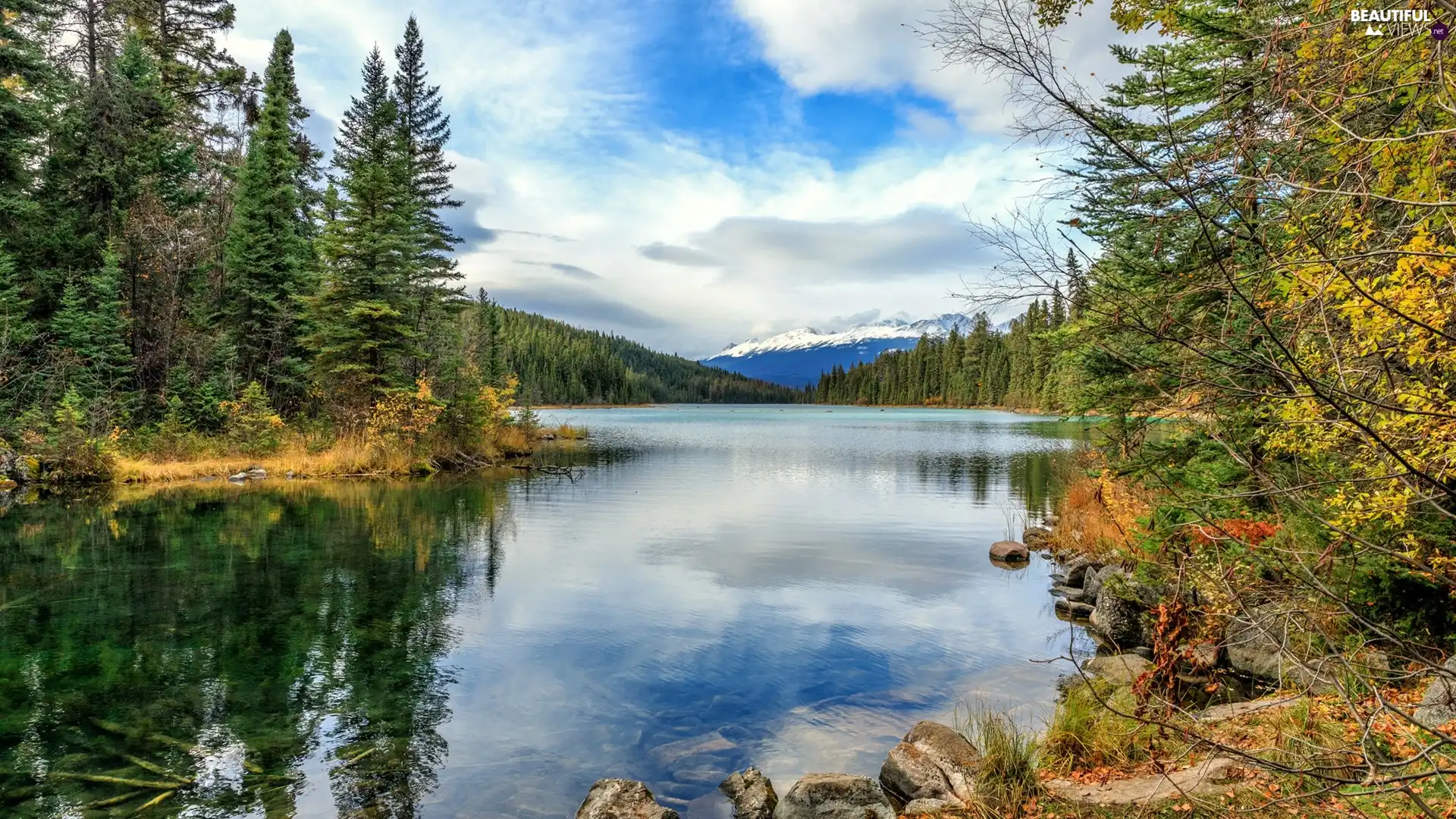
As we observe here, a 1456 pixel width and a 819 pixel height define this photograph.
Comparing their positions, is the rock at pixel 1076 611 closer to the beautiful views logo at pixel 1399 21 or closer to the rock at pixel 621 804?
the rock at pixel 621 804

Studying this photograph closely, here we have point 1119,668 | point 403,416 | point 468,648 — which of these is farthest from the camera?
point 403,416

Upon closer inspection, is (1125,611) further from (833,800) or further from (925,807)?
Result: (833,800)

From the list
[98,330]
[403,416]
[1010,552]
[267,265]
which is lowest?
[1010,552]

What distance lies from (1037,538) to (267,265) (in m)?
31.0

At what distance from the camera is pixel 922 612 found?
12805 mm

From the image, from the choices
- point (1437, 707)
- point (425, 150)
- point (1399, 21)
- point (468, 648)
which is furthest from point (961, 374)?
point (1399, 21)

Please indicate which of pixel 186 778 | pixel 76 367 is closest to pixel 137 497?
pixel 76 367

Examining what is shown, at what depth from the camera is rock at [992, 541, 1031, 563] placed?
16500 mm

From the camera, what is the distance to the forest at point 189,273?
23484mm

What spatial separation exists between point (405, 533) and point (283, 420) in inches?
654

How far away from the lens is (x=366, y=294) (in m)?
27.8

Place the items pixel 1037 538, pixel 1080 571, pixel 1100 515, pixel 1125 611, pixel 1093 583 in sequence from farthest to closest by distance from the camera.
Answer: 1. pixel 1037 538
2. pixel 1100 515
3. pixel 1080 571
4. pixel 1093 583
5. pixel 1125 611

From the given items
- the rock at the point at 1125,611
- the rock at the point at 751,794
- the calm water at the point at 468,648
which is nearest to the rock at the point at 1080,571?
the calm water at the point at 468,648

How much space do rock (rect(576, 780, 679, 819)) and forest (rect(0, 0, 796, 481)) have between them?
24.5 meters
